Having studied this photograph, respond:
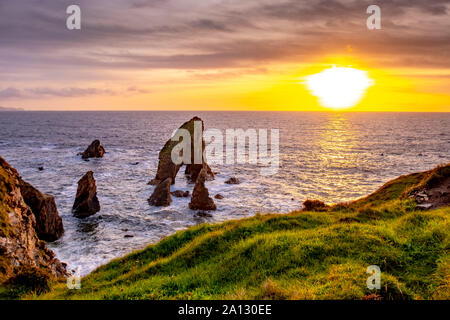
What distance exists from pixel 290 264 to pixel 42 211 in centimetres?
3119

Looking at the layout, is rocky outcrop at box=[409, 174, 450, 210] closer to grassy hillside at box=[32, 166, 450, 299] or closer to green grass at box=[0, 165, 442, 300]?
green grass at box=[0, 165, 442, 300]

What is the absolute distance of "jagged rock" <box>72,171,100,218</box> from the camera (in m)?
40.4

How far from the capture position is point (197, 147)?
64125 mm

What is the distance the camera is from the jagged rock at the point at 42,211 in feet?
104

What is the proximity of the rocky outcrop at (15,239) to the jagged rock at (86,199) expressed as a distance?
866 inches

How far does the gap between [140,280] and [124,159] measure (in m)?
77.9

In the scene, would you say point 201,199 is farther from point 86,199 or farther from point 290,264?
point 290,264

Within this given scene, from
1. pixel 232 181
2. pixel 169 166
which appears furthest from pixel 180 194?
pixel 232 181

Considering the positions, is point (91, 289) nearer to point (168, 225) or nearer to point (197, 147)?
point (168, 225)

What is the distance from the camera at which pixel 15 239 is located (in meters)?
15.9

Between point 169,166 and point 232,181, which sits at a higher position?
point 169,166

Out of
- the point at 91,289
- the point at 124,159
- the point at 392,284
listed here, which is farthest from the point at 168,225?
the point at 124,159

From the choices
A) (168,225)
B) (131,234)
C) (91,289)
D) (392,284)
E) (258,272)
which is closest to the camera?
(392,284)

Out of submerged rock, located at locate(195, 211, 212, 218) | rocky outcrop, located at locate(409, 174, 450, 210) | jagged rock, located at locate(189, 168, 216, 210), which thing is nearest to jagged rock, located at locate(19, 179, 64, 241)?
submerged rock, located at locate(195, 211, 212, 218)
